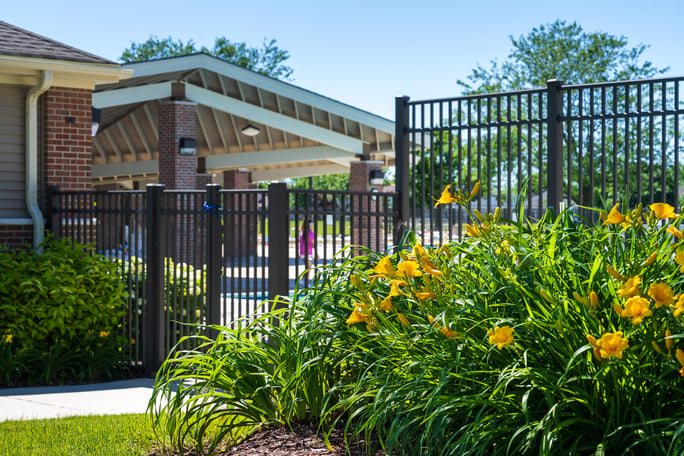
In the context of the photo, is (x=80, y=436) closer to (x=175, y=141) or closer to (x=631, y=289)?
(x=631, y=289)

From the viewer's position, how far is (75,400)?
7227 millimetres

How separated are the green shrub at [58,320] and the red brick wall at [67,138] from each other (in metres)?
1.30

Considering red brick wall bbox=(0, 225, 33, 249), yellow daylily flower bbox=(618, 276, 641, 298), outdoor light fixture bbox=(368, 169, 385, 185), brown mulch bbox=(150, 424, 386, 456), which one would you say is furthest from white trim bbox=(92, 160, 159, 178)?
yellow daylily flower bbox=(618, 276, 641, 298)

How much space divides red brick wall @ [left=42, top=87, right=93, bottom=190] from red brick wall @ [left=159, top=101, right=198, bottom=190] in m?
8.28

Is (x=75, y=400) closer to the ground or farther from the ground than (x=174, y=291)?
closer to the ground

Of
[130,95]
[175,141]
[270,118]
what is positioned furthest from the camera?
[270,118]

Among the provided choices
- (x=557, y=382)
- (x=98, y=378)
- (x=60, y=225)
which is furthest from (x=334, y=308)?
(x=60, y=225)

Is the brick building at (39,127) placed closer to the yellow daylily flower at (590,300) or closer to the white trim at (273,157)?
the yellow daylily flower at (590,300)

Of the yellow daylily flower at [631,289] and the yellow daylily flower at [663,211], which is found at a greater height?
the yellow daylily flower at [663,211]

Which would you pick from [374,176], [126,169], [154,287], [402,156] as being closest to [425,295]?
[402,156]

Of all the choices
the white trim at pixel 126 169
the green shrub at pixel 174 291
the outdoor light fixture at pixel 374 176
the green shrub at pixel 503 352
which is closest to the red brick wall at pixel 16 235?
the green shrub at pixel 174 291

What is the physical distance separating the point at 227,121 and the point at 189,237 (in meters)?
15.7

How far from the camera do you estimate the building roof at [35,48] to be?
368 inches

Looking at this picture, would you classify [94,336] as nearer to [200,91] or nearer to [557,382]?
[557,382]
